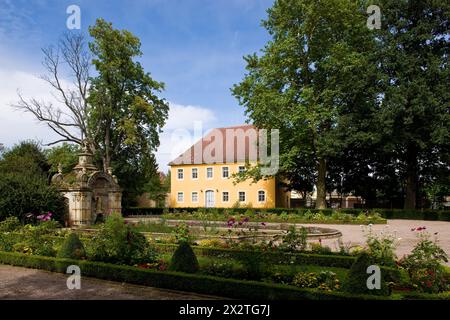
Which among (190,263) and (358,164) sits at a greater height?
(358,164)

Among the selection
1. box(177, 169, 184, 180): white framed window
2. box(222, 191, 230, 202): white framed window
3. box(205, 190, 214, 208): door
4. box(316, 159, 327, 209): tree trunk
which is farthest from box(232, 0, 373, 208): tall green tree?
box(177, 169, 184, 180): white framed window

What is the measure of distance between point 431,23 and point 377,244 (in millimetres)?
26790

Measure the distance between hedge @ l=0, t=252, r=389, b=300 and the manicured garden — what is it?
16 mm

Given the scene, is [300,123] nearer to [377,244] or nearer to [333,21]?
[333,21]

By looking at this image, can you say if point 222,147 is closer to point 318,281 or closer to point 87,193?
point 87,193

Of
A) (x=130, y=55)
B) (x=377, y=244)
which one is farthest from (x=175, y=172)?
(x=377, y=244)

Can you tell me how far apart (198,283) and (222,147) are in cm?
3870

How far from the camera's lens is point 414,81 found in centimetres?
2889

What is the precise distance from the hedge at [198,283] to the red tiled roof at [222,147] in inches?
1335

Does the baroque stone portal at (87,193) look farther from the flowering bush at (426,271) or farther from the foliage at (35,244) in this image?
the flowering bush at (426,271)

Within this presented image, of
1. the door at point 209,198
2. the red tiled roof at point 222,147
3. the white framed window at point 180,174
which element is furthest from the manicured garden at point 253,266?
the white framed window at point 180,174

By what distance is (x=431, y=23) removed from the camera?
1198 inches

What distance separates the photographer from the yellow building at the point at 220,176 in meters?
43.5

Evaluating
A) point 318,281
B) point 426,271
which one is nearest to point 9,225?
point 318,281
